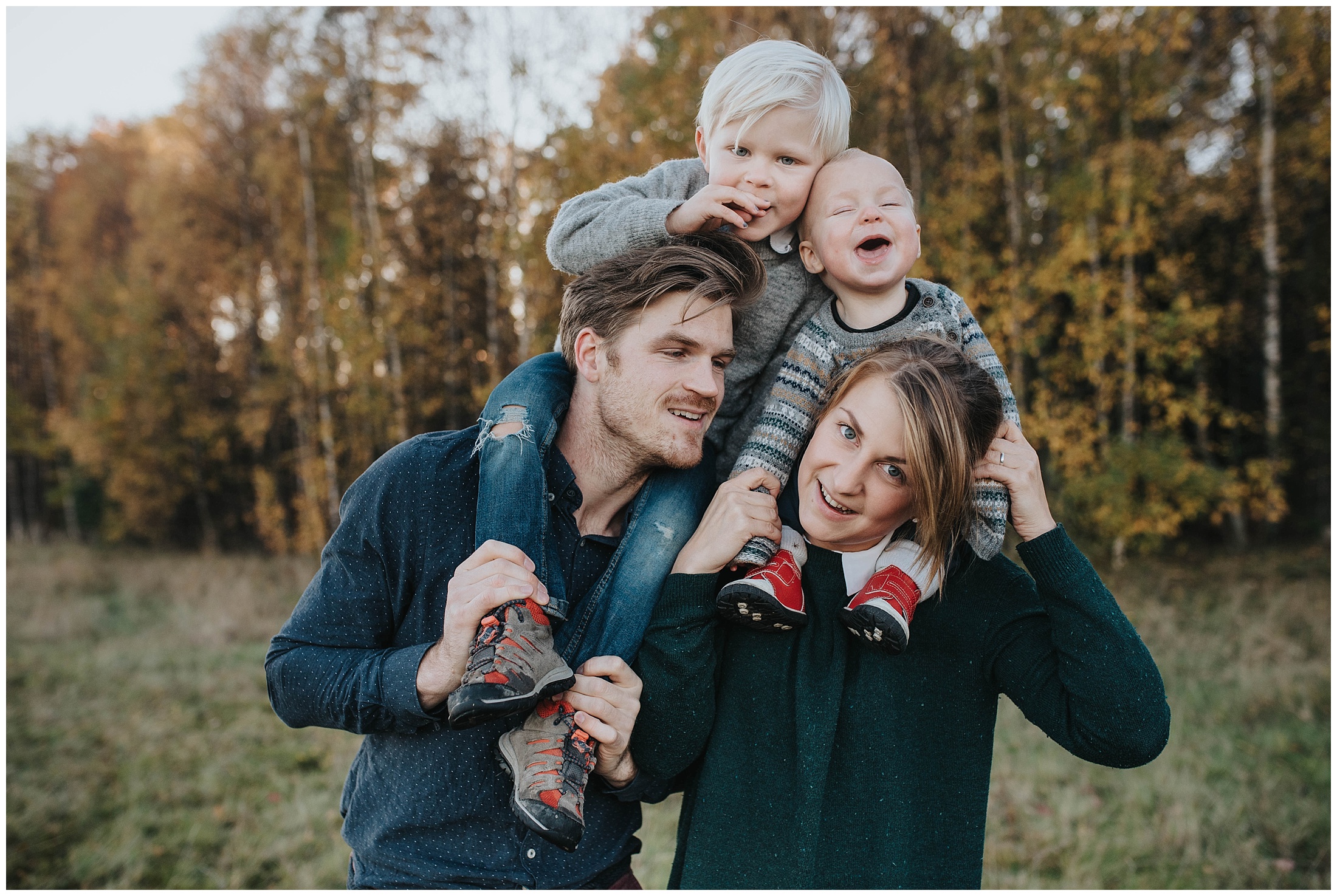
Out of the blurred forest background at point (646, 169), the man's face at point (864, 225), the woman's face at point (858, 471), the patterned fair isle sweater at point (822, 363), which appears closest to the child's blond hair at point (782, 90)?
the man's face at point (864, 225)

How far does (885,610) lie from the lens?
1.64m

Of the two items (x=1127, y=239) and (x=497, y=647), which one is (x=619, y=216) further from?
(x=1127, y=239)

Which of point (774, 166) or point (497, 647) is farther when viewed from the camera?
point (774, 166)

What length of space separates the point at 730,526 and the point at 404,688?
2.65 ft

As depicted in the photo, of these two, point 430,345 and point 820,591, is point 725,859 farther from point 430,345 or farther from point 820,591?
point 430,345

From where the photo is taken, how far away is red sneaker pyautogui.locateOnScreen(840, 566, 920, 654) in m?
1.64

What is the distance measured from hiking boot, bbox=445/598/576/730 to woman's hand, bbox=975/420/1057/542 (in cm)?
105

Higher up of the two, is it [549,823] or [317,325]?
[317,325]

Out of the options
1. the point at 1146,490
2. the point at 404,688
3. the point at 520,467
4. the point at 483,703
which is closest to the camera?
the point at 483,703

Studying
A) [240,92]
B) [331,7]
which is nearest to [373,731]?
[331,7]

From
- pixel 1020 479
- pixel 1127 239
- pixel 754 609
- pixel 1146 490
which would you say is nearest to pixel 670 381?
pixel 754 609

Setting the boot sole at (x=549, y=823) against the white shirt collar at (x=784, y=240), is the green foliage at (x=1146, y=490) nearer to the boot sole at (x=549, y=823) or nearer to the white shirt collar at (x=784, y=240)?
the white shirt collar at (x=784, y=240)

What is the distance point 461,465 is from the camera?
6.36 ft

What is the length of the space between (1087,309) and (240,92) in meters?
13.9
